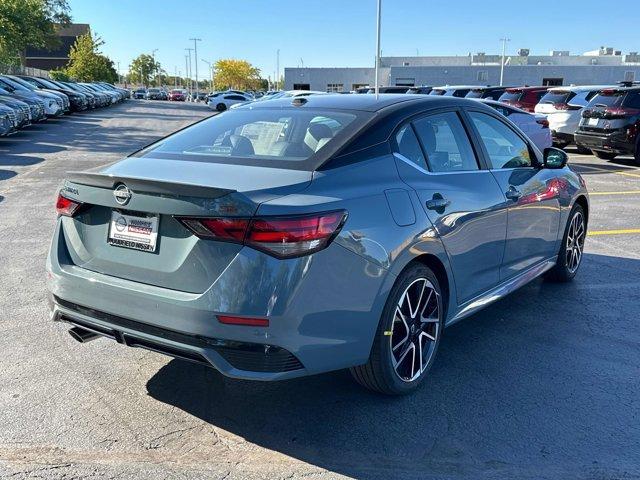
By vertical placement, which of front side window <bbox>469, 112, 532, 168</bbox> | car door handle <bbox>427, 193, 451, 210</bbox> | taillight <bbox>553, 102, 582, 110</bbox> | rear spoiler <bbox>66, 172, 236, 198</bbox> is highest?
taillight <bbox>553, 102, 582, 110</bbox>

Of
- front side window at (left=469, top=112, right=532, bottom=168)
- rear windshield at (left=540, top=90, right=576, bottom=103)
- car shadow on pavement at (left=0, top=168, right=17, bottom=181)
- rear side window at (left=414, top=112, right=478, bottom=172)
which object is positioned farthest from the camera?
rear windshield at (left=540, top=90, right=576, bottom=103)

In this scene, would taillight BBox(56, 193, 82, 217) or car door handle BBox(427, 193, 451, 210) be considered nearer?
taillight BBox(56, 193, 82, 217)

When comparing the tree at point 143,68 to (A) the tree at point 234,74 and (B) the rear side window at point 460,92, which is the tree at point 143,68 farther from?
(B) the rear side window at point 460,92

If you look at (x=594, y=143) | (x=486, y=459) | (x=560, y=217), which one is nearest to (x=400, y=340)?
(x=486, y=459)

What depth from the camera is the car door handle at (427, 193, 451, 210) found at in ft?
11.6

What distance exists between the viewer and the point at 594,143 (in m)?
15.3

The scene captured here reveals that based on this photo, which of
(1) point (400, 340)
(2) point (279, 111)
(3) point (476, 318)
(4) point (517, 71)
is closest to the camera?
(1) point (400, 340)

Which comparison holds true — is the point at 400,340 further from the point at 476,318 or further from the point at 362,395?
the point at 476,318

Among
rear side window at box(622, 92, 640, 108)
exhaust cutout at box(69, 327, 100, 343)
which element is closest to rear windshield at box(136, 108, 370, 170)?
exhaust cutout at box(69, 327, 100, 343)

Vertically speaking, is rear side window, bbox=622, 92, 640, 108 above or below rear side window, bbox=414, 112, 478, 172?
above

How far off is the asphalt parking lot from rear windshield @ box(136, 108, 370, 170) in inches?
52.9

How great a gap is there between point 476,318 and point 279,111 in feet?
7.41

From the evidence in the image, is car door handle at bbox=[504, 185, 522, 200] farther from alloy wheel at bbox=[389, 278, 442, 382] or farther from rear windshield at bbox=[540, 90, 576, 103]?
rear windshield at bbox=[540, 90, 576, 103]

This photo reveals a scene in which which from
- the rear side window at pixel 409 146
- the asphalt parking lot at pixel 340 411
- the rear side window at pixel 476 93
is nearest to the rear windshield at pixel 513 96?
the rear side window at pixel 476 93
